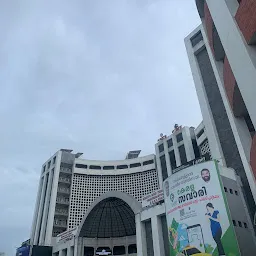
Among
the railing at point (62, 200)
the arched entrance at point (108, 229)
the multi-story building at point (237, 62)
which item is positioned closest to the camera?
the multi-story building at point (237, 62)

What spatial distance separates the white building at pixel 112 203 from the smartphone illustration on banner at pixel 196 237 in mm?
4806

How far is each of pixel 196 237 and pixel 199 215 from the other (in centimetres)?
261

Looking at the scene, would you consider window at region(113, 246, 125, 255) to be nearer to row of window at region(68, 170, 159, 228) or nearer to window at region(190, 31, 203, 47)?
row of window at region(68, 170, 159, 228)

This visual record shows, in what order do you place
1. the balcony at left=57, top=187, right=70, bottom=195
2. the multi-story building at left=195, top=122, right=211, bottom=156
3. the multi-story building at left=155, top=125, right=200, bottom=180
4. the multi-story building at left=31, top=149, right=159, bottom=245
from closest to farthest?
the multi-story building at left=195, top=122, right=211, bottom=156 → the multi-story building at left=155, top=125, right=200, bottom=180 → the multi-story building at left=31, top=149, right=159, bottom=245 → the balcony at left=57, top=187, right=70, bottom=195

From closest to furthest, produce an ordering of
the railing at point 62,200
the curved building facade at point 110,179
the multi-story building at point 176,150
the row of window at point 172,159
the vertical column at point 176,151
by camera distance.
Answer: the multi-story building at point 176,150 < the row of window at point 172,159 < the vertical column at point 176,151 < the railing at point 62,200 < the curved building facade at point 110,179

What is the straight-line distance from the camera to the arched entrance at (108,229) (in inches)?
2163

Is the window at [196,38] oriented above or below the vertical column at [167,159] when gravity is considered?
above

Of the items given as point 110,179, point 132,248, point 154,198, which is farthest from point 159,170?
point 154,198

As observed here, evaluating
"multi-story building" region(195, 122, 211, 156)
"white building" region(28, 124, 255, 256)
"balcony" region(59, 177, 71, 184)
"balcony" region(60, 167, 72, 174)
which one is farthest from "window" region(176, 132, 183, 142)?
"balcony" region(59, 177, 71, 184)

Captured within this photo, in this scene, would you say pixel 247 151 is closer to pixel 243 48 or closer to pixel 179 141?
pixel 243 48

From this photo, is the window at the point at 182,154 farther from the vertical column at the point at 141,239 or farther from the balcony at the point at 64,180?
the balcony at the point at 64,180

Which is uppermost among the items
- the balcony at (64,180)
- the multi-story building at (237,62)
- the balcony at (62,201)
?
the balcony at (64,180)

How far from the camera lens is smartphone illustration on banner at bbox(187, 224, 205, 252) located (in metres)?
32.3

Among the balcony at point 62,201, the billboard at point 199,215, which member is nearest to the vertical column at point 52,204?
the balcony at point 62,201
